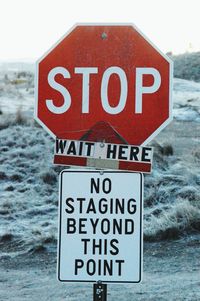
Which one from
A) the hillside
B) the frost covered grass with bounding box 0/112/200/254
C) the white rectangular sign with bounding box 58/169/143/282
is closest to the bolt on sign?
the white rectangular sign with bounding box 58/169/143/282

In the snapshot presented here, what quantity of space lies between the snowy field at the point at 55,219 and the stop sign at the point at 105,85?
356cm

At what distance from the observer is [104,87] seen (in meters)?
3.72

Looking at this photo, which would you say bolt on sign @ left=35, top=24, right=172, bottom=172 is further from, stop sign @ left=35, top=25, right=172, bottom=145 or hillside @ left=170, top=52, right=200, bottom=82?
hillside @ left=170, top=52, right=200, bottom=82

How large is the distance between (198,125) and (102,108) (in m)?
18.6

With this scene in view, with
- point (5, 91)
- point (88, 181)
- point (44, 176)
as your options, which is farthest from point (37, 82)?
point (5, 91)

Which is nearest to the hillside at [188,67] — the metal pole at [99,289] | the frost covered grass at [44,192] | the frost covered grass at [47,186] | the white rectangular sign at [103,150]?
the frost covered grass at [47,186]

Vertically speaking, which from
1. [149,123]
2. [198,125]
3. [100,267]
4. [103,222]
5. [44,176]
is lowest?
[100,267]

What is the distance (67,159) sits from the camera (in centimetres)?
368

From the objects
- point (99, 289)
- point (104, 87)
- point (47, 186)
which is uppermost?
point (47, 186)

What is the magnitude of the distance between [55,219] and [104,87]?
8022 millimetres

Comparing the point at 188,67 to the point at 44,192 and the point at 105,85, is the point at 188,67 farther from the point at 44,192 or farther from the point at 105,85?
the point at 105,85

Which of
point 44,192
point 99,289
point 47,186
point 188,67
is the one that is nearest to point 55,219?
point 44,192

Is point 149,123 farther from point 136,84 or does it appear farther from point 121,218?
point 121,218

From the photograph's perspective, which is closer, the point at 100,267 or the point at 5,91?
the point at 100,267
